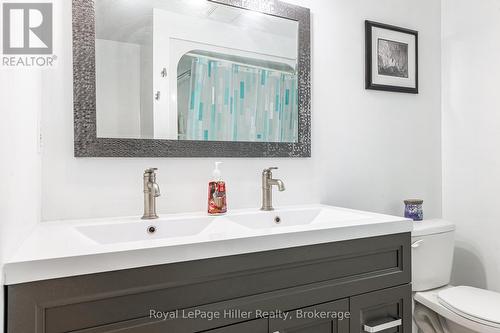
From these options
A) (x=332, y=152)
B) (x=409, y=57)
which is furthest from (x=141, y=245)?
(x=409, y=57)

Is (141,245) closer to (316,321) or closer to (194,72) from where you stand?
(316,321)

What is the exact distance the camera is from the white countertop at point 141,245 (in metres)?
0.76

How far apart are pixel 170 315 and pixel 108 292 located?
163mm

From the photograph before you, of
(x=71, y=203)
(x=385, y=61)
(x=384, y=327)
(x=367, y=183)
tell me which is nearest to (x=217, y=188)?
(x=71, y=203)

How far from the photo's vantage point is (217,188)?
1404 mm

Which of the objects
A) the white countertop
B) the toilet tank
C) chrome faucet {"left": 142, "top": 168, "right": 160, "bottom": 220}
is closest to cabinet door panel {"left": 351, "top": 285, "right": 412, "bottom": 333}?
the white countertop

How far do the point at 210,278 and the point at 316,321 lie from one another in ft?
1.26

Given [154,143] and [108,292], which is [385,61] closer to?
[154,143]

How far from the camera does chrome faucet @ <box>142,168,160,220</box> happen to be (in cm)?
128

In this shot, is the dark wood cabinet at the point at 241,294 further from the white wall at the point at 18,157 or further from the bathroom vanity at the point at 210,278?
the white wall at the point at 18,157

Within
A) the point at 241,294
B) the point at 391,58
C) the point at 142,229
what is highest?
the point at 391,58

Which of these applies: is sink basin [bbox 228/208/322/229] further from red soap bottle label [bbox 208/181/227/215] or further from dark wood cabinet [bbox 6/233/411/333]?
dark wood cabinet [bbox 6/233/411/333]

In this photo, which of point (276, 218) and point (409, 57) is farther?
point (409, 57)

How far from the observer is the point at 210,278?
921 mm
